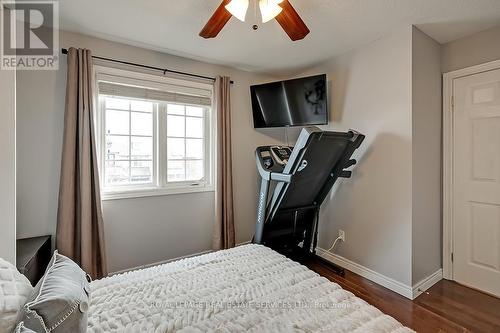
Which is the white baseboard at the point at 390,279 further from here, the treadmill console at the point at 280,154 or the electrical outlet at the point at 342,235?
the treadmill console at the point at 280,154

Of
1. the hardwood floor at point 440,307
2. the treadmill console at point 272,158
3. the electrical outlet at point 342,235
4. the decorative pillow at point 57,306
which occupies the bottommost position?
the hardwood floor at point 440,307

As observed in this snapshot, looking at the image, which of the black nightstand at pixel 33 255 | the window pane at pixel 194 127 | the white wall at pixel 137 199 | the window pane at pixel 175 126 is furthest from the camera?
the window pane at pixel 194 127

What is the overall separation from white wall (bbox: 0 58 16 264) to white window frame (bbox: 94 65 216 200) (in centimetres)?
100

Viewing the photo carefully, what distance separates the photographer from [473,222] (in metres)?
2.31

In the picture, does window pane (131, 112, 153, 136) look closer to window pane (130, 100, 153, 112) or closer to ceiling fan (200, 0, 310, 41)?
window pane (130, 100, 153, 112)

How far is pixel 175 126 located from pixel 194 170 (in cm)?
55

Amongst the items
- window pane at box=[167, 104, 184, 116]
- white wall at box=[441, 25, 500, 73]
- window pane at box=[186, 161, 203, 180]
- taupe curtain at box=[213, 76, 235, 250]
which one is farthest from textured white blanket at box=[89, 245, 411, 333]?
white wall at box=[441, 25, 500, 73]

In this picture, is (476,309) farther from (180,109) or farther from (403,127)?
(180,109)

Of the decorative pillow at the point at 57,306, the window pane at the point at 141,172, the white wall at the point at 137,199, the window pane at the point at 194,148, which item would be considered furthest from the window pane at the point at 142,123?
the decorative pillow at the point at 57,306

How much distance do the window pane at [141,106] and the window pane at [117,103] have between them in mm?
55

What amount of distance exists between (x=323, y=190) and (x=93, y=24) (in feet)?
8.42

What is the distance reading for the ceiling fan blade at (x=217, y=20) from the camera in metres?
1.50

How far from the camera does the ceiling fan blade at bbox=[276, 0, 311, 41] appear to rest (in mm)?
1479

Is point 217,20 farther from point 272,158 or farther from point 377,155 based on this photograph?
point 377,155
